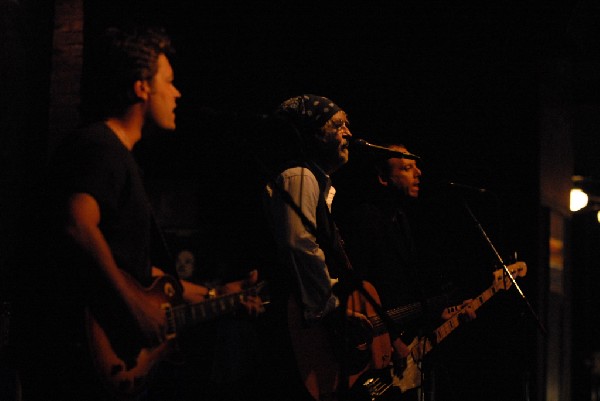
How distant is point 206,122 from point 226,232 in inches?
34.4

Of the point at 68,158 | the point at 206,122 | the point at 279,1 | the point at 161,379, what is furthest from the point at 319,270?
the point at 279,1

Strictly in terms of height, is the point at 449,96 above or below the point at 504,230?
above

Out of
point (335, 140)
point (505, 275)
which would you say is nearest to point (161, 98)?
point (335, 140)

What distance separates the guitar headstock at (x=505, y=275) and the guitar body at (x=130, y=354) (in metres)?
3.20

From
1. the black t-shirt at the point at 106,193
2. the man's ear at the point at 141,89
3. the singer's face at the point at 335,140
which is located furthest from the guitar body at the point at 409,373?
the man's ear at the point at 141,89

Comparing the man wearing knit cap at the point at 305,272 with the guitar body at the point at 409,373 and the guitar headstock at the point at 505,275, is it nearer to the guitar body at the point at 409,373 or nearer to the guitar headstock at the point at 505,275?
the guitar body at the point at 409,373

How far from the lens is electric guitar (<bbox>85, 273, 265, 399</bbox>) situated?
2383mm

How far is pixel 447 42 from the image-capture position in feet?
18.6

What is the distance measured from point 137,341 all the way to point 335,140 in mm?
1810

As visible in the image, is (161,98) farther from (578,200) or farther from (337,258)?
(578,200)

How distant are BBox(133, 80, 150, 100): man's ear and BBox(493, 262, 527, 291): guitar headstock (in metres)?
3.26

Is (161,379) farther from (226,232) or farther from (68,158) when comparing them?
(226,232)

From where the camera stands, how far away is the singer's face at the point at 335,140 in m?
3.89

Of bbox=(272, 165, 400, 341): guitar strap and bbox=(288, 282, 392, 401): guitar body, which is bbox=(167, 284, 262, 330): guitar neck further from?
bbox=(288, 282, 392, 401): guitar body
